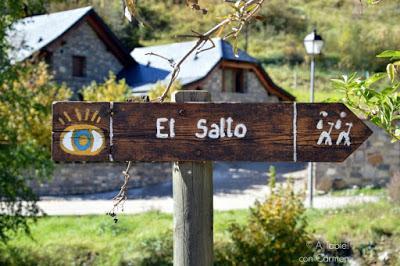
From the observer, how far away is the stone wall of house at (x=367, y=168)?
39.9ft

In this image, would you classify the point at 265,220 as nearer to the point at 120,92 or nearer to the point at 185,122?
the point at 185,122

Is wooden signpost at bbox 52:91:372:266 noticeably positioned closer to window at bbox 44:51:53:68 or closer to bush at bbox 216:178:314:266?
bush at bbox 216:178:314:266

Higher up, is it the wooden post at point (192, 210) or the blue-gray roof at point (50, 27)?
the blue-gray roof at point (50, 27)

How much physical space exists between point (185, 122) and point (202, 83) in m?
17.3

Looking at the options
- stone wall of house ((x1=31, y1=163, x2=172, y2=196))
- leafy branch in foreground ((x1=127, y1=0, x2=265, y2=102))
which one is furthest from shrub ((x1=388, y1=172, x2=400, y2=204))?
leafy branch in foreground ((x1=127, y1=0, x2=265, y2=102))

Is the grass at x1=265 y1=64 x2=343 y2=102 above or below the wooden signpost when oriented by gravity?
above

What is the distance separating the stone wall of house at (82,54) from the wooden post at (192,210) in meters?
17.0

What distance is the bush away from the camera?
609 centimetres

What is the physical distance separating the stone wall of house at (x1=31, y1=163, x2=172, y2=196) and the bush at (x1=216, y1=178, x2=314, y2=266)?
7.52 m

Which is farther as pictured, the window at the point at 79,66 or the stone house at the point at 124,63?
the window at the point at 79,66

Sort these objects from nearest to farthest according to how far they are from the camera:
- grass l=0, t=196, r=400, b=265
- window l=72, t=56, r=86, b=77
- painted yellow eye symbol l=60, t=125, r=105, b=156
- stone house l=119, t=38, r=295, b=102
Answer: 1. painted yellow eye symbol l=60, t=125, r=105, b=156
2. grass l=0, t=196, r=400, b=265
3. stone house l=119, t=38, r=295, b=102
4. window l=72, t=56, r=86, b=77

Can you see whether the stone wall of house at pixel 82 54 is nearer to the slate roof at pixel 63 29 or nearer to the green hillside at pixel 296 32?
the slate roof at pixel 63 29

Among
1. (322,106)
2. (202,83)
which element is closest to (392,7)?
(202,83)

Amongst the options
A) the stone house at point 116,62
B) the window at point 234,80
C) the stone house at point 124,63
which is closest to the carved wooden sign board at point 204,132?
the stone house at point 124,63
